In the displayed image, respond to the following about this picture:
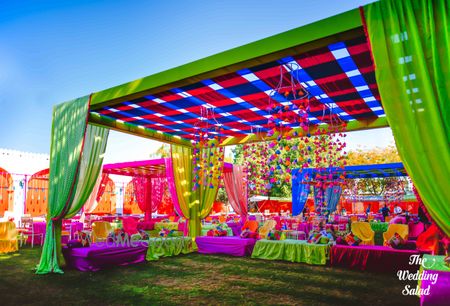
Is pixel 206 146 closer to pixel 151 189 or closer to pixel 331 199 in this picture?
pixel 151 189

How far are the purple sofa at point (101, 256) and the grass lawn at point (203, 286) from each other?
0.81ft

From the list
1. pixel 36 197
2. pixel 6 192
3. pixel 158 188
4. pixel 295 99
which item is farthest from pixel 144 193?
pixel 295 99

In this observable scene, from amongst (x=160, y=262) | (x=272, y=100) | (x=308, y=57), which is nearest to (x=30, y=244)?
(x=160, y=262)

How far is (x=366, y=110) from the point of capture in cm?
745

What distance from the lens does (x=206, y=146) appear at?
904 centimetres

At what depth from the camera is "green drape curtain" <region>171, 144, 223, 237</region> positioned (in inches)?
389

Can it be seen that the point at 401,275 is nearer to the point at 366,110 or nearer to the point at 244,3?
the point at 366,110

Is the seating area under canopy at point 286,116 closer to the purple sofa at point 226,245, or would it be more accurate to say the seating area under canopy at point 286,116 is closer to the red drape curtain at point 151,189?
the purple sofa at point 226,245

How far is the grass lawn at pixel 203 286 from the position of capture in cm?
486

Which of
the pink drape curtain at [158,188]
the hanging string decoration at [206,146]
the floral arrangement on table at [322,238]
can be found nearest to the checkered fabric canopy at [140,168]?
the pink drape curtain at [158,188]

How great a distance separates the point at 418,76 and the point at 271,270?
194 inches

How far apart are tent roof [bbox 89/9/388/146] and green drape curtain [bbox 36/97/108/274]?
548mm

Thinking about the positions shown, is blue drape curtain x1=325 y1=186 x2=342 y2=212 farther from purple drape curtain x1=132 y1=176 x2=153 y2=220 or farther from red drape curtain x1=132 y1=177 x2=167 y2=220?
purple drape curtain x1=132 y1=176 x2=153 y2=220

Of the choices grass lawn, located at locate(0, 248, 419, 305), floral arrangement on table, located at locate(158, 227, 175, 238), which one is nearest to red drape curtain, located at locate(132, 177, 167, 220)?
floral arrangement on table, located at locate(158, 227, 175, 238)
